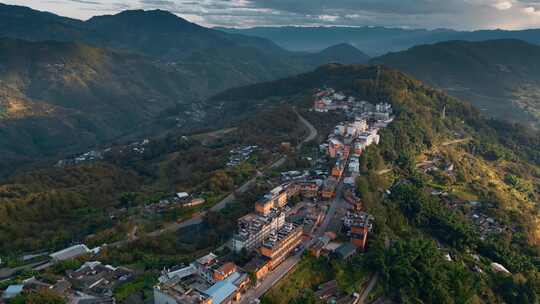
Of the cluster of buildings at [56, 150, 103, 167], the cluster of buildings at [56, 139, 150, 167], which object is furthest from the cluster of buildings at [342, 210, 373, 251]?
the cluster of buildings at [56, 150, 103, 167]

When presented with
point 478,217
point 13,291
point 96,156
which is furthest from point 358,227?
point 96,156

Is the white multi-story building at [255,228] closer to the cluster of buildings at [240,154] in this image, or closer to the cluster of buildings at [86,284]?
the cluster of buildings at [86,284]

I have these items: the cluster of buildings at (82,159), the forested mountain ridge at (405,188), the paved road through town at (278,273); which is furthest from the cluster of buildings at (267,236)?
the cluster of buildings at (82,159)

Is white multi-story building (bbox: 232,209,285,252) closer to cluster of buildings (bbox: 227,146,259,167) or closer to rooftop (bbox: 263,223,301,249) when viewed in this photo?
rooftop (bbox: 263,223,301,249)

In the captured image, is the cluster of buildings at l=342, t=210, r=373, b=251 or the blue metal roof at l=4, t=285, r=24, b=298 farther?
the cluster of buildings at l=342, t=210, r=373, b=251

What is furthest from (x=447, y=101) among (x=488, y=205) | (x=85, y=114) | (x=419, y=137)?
(x=85, y=114)

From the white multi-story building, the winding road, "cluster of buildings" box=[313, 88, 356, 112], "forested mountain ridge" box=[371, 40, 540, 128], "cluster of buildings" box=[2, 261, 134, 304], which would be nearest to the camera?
"cluster of buildings" box=[2, 261, 134, 304]

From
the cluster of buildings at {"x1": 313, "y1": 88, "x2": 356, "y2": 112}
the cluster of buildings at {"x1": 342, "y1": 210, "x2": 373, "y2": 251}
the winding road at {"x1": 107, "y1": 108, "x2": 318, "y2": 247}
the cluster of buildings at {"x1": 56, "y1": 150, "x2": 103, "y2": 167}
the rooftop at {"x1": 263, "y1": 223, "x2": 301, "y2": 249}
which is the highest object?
the cluster of buildings at {"x1": 313, "y1": 88, "x2": 356, "y2": 112}
